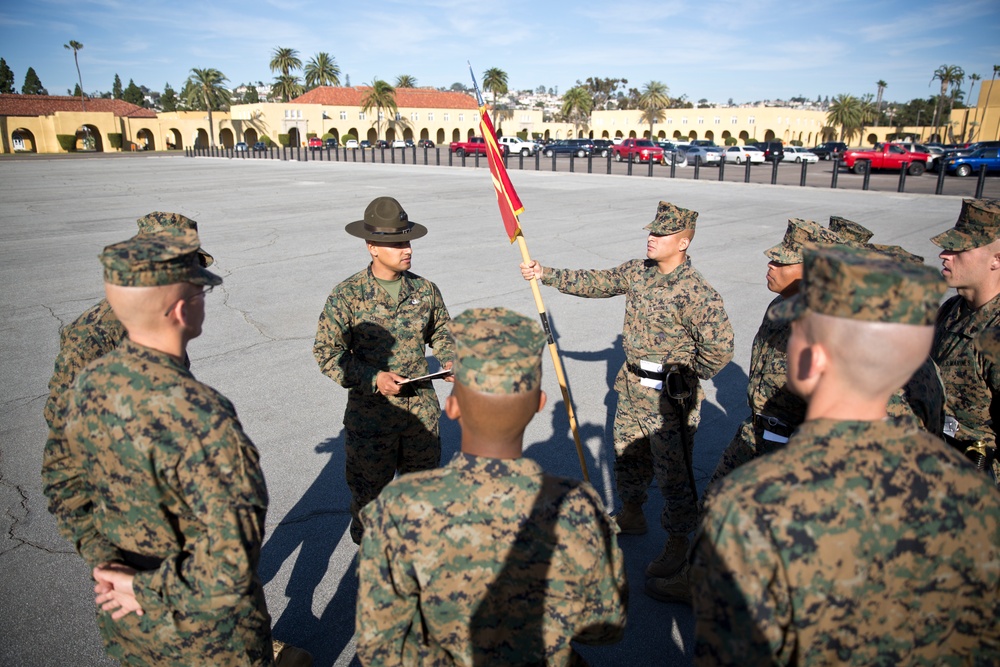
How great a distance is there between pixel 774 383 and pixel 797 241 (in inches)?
28.8

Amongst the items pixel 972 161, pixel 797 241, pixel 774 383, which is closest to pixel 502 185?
pixel 797 241

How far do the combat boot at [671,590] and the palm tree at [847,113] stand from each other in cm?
8559

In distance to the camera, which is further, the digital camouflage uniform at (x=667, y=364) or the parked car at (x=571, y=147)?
the parked car at (x=571, y=147)

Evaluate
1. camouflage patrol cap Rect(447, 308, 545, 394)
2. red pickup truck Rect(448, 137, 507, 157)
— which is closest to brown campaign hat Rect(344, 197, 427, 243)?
camouflage patrol cap Rect(447, 308, 545, 394)

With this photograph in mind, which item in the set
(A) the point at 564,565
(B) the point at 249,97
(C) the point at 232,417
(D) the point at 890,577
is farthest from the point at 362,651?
(B) the point at 249,97

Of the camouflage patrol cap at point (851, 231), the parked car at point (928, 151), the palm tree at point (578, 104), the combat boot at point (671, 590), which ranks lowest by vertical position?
the combat boot at point (671, 590)

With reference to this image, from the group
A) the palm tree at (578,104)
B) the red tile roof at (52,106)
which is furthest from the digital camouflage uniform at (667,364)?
the palm tree at (578,104)

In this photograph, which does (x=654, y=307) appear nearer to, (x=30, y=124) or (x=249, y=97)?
(x=30, y=124)

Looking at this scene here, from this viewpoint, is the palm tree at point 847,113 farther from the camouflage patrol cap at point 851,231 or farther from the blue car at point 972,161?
the camouflage patrol cap at point 851,231

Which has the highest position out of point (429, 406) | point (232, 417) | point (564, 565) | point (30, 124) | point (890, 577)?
point (30, 124)

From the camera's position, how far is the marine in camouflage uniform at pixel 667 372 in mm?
3438

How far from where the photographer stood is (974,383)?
309cm

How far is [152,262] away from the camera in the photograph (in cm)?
186

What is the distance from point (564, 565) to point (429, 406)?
1.92 m
